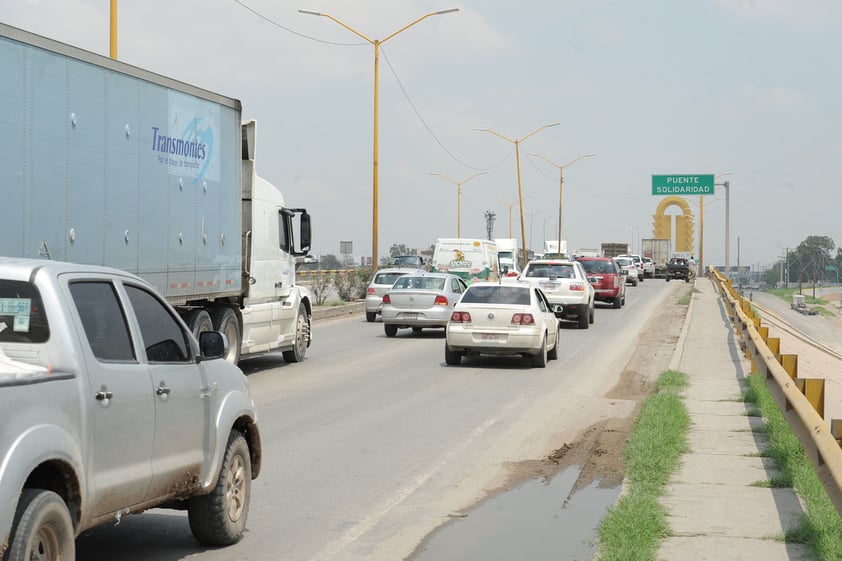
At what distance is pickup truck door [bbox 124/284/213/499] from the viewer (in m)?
6.25

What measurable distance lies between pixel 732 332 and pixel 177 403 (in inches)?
848

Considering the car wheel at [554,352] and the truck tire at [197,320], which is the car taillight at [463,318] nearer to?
the car wheel at [554,352]

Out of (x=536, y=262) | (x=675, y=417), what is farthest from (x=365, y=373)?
(x=536, y=262)

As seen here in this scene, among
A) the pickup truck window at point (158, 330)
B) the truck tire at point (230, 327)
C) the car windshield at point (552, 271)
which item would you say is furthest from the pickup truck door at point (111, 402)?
the car windshield at point (552, 271)

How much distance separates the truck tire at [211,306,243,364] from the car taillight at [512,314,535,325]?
15.6ft

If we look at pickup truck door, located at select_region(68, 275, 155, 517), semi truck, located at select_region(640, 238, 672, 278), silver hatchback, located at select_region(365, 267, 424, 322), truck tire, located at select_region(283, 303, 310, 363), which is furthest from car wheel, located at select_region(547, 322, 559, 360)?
semi truck, located at select_region(640, 238, 672, 278)

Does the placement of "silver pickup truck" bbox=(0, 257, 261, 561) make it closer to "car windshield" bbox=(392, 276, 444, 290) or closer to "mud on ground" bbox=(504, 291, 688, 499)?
"mud on ground" bbox=(504, 291, 688, 499)

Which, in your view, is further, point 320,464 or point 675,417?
point 675,417

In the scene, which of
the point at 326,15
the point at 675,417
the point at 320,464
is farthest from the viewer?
the point at 326,15

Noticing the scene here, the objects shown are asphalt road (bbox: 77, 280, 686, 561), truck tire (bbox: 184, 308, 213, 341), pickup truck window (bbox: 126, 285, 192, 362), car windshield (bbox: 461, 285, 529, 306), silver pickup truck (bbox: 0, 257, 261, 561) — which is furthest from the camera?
car windshield (bbox: 461, 285, 529, 306)

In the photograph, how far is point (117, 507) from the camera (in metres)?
5.86

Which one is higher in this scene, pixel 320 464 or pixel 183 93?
pixel 183 93

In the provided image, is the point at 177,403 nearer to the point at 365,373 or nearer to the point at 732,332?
the point at 365,373

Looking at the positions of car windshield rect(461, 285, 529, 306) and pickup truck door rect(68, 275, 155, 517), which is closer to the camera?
pickup truck door rect(68, 275, 155, 517)
